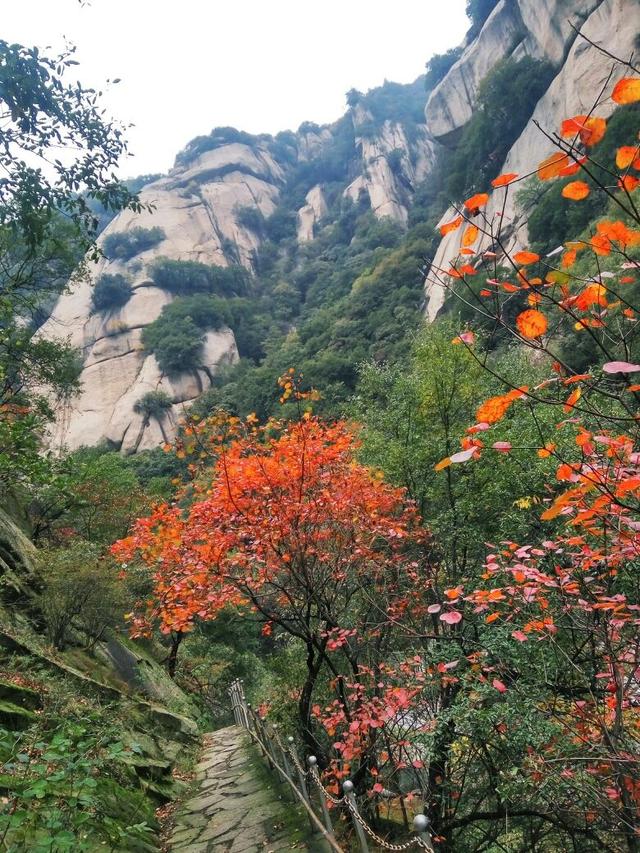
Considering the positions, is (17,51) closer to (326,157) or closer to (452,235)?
(452,235)

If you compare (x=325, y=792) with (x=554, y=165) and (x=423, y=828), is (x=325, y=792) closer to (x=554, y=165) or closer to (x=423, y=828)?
(x=423, y=828)

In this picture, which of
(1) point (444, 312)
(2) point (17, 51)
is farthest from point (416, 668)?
(1) point (444, 312)

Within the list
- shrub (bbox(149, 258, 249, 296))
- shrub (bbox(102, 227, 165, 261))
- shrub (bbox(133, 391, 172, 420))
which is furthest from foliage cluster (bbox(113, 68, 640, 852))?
shrub (bbox(102, 227, 165, 261))

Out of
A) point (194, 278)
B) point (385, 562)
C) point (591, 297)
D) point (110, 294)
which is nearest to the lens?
point (591, 297)

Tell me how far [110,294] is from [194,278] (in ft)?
31.9

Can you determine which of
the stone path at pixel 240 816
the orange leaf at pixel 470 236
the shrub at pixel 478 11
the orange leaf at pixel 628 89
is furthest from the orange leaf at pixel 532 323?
the shrub at pixel 478 11

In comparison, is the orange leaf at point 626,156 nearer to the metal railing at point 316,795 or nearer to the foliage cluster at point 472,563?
the foliage cluster at point 472,563

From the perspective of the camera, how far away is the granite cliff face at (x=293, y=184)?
30922mm

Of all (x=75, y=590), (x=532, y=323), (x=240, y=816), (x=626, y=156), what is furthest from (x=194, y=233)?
(x=626, y=156)

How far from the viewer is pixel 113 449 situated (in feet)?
149

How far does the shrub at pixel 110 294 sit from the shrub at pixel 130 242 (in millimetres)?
7529

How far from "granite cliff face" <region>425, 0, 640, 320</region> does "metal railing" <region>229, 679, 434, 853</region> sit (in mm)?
19305

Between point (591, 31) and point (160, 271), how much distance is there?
4564 cm

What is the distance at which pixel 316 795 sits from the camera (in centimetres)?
586
